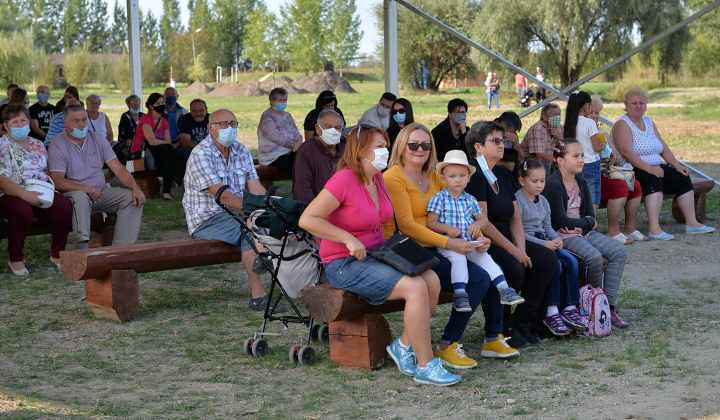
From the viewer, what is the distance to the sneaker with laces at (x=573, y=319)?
5320 millimetres

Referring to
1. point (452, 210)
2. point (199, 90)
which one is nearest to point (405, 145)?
point (452, 210)

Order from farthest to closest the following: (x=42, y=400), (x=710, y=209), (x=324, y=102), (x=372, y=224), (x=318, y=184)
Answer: (x=710, y=209) < (x=324, y=102) < (x=318, y=184) < (x=372, y=224) < (x=42, y=400)

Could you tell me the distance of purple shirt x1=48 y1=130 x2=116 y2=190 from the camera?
23.7 ft

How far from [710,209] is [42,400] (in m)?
8.62

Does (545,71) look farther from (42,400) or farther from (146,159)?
(42,400)

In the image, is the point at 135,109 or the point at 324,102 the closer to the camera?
the point at 324,102

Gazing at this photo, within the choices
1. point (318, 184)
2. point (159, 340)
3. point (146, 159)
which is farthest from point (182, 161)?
point (159, 340)

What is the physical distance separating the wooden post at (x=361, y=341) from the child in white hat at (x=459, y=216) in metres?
0.53

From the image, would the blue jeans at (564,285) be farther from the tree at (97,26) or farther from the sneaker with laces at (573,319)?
the tree at (97,26)

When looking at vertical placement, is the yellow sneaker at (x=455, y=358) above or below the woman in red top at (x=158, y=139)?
below

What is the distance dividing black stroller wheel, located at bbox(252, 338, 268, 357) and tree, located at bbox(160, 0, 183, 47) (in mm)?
86373

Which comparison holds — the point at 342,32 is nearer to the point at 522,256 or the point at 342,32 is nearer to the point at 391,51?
the point at 391,51

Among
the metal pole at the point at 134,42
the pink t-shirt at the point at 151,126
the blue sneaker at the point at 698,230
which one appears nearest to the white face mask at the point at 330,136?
the blue sneaker at the point at 698,230

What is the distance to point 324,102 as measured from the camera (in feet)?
31.6
